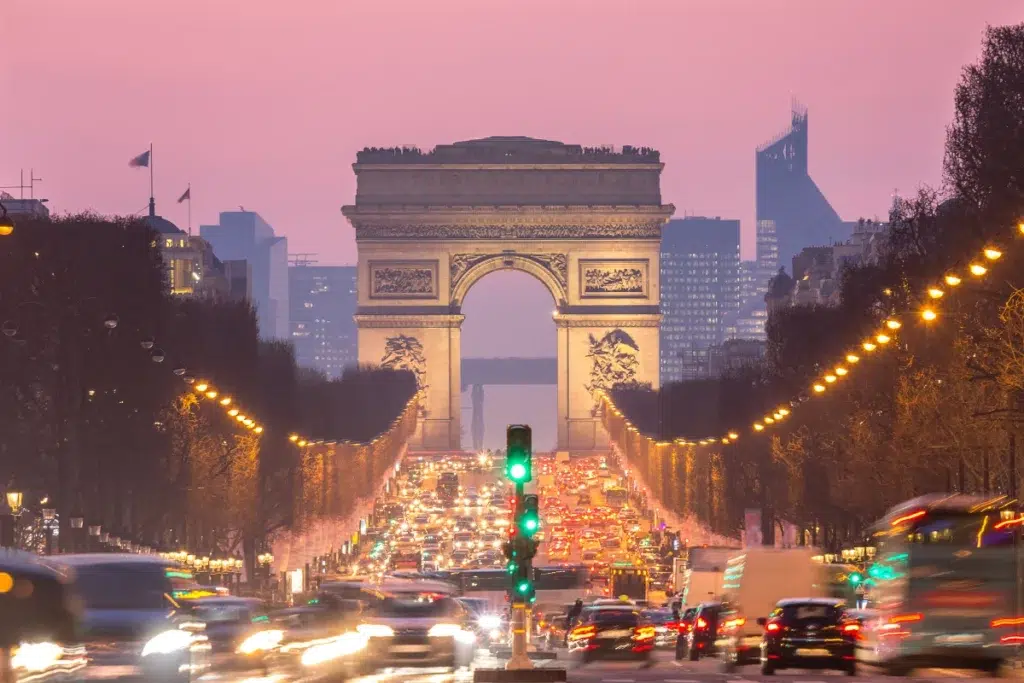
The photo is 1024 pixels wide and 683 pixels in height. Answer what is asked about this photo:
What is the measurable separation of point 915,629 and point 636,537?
9122 centimetres

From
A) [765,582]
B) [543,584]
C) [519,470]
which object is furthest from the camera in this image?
[543,584]

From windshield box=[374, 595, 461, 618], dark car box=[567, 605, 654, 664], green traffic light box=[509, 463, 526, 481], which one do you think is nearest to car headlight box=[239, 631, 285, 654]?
windshield box=[374, 595, 461, 618]

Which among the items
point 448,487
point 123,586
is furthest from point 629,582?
point 123,586

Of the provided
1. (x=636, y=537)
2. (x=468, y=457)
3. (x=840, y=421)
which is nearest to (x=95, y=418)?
(x=840, y=421)

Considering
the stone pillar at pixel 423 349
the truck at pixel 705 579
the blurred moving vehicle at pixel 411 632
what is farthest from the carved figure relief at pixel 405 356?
the blurred moving vehicle at pixel 411 632

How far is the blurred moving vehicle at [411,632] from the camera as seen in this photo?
37.3 m

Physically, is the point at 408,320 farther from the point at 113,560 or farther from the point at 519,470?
the point at 113,560

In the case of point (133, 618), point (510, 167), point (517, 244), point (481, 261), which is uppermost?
point (510, 167)

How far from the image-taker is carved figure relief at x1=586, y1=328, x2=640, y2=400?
17612cm

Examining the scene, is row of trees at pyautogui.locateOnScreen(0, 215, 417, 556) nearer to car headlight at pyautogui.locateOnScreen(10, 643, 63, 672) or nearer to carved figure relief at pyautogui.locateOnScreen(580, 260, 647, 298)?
car headlight at pyautogui.locateOnScreen(10, 643, 63, 672)

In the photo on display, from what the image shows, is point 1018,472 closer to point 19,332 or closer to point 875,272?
point 19,332

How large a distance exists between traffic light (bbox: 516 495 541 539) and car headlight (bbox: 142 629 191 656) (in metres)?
6.40

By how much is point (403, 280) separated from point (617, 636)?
413 feet

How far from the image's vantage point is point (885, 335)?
2522 inches
